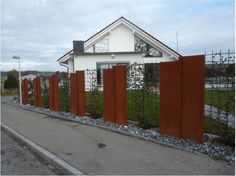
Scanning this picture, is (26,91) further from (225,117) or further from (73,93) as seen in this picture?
(225,117)

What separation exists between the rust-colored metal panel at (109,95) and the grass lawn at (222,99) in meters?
3.58

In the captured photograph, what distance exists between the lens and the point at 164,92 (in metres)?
7.47

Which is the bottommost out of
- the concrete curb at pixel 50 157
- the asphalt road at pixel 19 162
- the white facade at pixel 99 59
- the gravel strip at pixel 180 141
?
the asphalt road at pixel 19 162

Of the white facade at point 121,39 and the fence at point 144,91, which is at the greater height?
the white facade at point 121,39

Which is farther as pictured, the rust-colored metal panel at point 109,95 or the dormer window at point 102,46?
the dormer window at point 102,46

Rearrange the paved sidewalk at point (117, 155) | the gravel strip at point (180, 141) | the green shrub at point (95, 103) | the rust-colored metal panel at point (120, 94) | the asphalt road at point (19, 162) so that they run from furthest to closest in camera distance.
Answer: the green shrub at point (95, 103) → the rust-colored metal panel at point (120, 94) → the asphalt road at point (19, 162) → the gravel strip at point (180, 141) → the paved sidewalk at point (117, 155)

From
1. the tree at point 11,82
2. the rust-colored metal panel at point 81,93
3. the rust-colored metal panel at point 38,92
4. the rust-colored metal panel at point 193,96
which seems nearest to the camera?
the rust-colored metal panel at point 193,96

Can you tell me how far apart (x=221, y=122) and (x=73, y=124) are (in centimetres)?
546

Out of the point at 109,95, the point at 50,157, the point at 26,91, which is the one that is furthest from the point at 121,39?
the point at 50,157

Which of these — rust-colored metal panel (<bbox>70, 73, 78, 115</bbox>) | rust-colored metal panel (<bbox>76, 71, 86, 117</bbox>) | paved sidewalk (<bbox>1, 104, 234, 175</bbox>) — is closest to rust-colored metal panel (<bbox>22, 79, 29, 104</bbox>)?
rust-colored metal panel (<bbox>70, 73, 78, 115</bbox>)

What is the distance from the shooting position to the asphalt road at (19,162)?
6039mm

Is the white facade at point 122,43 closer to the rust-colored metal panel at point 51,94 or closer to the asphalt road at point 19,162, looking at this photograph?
the rust-colored metal panel at point 51,94

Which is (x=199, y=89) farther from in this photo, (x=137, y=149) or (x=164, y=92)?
(x=137, y=149)

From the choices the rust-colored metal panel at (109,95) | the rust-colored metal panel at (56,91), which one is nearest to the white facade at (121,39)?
the rust-colored metal panel at (56,91)
